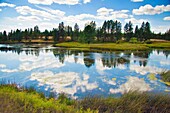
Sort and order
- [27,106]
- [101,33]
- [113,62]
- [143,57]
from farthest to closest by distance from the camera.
A: [101,33] → [143,57] → [113,62] → [27,106]

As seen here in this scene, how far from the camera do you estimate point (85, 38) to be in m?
76.4

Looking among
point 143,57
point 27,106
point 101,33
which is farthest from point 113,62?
point 101,33

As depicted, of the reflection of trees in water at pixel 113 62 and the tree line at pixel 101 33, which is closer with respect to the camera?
the reflection of trees in water at pixel 113 62

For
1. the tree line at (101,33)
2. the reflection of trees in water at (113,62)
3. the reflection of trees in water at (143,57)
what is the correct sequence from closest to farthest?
the reflection of trees in water at (113,62)
the reflection of trees in water at (143,57)
the tree line at (101,33)

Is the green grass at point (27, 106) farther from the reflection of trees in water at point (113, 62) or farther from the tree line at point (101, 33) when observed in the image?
the tree line at point (101, 33)

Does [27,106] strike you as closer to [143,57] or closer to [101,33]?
[143,57]

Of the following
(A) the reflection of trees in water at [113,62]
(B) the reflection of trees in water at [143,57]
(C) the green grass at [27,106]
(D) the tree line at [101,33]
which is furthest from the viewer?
(D) the tree line at [101,33]

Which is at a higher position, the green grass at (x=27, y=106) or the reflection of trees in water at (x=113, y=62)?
the green grass at (x=27, y=106)

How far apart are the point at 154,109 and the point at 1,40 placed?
125 m

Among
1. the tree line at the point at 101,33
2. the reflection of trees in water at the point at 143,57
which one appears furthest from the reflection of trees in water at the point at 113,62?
the tree line at the point at 101,33

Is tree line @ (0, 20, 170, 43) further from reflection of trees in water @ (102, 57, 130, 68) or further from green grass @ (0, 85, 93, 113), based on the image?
green grass @ (0, 85, 93, 113)

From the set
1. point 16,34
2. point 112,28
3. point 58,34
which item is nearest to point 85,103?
point 112,28

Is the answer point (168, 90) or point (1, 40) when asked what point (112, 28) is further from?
point (168, 90)

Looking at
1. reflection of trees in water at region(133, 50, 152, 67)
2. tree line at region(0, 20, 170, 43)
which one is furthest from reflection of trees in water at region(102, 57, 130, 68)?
tree line at region(0, 20, 170, 43)
